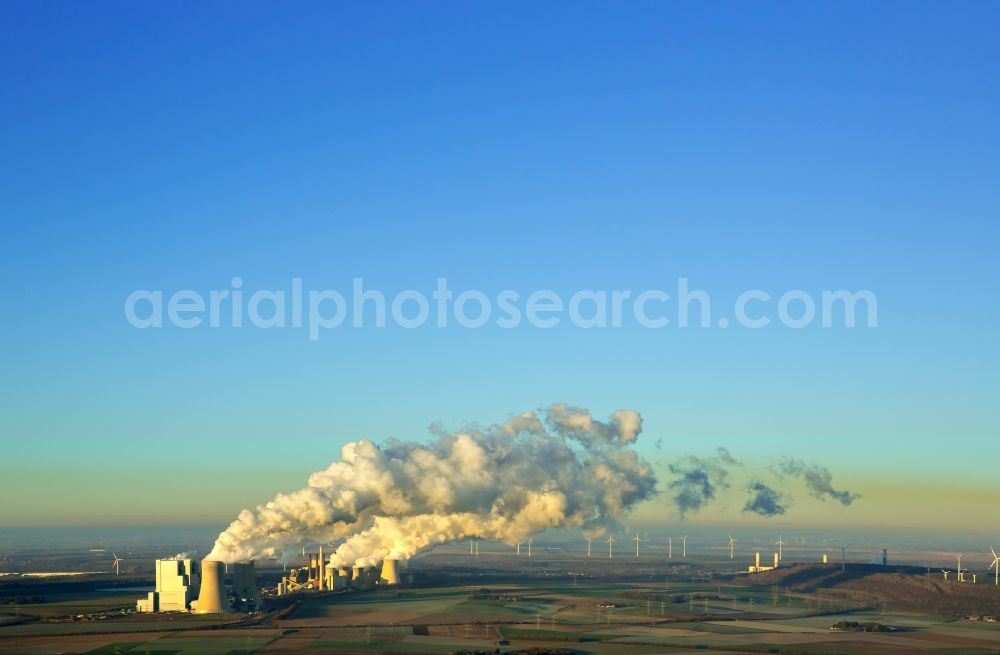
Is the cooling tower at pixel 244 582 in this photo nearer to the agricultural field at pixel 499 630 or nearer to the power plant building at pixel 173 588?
the power plant building at pixel 173 588

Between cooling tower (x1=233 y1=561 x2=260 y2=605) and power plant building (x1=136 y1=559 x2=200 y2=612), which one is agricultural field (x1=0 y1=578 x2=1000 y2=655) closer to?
power plant building (x1=136 y1=559 x2=200 y2=612)

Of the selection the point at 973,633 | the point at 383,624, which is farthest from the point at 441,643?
the point at 973,633

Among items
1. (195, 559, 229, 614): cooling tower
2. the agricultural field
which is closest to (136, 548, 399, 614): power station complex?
(195, 559, 229, 614): cooling tower

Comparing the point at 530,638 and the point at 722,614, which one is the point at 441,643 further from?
the point at 722,614

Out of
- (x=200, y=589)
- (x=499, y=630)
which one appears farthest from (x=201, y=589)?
(x=499, y=630)

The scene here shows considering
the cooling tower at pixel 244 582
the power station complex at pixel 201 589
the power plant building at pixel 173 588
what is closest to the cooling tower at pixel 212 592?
the power station complex at pixel 201 589

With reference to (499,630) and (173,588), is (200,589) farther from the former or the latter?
(499,630)
